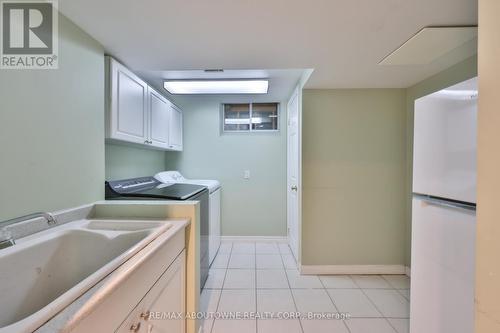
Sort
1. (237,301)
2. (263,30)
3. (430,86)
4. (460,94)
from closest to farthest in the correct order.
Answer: (460,94)
(263,30)
(237,301)
(430,86)

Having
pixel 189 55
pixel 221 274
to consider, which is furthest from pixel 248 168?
pixel 189 55

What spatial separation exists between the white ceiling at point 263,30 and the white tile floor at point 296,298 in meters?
2.10

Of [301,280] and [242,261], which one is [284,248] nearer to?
[242,261]

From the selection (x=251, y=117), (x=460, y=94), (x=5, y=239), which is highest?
(x=251, y=117)

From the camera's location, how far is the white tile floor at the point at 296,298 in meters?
1.72

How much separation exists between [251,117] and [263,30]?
6.95ft

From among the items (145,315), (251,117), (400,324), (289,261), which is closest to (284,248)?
(289,261)

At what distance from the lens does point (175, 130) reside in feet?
10.0

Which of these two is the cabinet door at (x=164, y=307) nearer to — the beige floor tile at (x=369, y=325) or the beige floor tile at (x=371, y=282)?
the beige floor tile at (x=369, y=325)

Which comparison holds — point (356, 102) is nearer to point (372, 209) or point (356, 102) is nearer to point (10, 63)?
point (372, 209)

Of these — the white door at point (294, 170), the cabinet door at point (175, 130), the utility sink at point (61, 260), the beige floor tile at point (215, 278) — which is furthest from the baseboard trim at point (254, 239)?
the utility sink at point (61, 260)

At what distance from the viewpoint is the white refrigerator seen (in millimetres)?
961

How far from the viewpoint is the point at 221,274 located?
2467 mm

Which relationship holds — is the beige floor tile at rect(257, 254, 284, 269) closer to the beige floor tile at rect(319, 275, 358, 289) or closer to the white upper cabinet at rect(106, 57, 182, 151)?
the beige floor tile at rect(319, 275, 358, 289)
